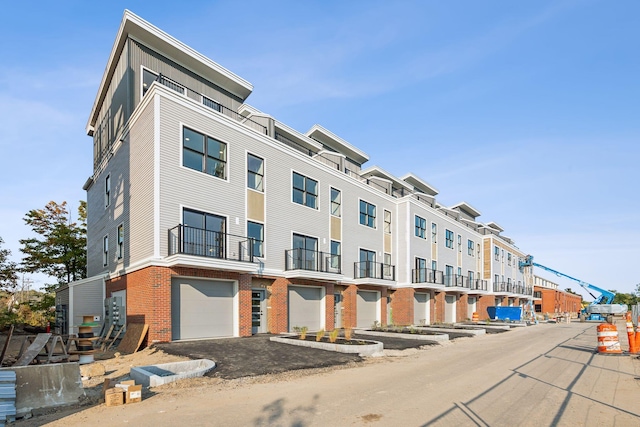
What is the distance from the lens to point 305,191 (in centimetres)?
2488

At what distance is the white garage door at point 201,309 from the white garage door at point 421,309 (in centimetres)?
1975

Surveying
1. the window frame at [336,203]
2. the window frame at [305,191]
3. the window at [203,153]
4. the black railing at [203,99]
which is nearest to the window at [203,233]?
the window at [203,153]

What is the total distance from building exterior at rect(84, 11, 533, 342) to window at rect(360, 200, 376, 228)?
146 millimetres

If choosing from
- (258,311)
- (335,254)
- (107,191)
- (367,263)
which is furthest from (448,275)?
(107,191)

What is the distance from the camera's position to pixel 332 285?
26156 millimetres

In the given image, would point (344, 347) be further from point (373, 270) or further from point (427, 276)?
point (427, 276)

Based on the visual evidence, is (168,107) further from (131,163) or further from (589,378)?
(589,378)

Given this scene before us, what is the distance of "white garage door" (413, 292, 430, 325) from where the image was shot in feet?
115

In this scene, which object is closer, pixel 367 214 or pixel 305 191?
pixel 305 191

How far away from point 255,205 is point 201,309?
5662mm

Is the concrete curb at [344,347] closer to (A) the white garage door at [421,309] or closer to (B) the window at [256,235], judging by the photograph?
(B) the window at [256,235]

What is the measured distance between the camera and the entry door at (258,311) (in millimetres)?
21172

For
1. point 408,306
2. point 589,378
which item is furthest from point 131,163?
point 408,306

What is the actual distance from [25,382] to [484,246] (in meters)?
51.6
